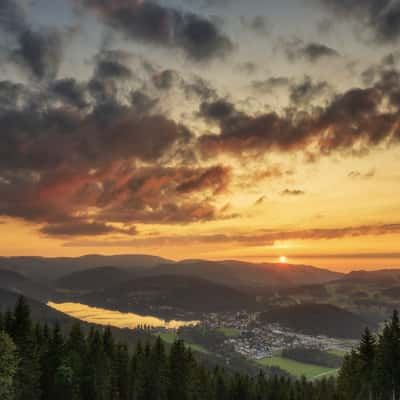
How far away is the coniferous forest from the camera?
62312 millimetres

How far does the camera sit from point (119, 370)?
88062mm

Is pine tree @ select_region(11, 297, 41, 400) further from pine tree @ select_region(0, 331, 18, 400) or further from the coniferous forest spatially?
pine tree @ select_region(0, 331, 18, 400)

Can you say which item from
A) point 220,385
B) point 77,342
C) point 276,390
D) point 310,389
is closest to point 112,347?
point 77,342

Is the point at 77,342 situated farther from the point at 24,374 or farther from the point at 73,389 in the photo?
the point at 24,374

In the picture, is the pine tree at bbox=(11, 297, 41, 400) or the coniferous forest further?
the pine tree at bbox=(11, 297, 41, 400)

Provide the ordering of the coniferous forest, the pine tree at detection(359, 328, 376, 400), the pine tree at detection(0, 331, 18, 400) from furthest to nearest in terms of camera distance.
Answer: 1. the pine tree at detection(359, 328, 376, 400)
2. the coniferous forest
3. the pine tree at detection(0, 331, 18, 400)

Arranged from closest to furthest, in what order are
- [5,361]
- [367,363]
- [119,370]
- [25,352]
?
[5,361]
[367,363]
[25,352]
[119,370]

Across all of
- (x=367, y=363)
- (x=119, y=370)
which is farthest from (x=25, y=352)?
(x=367, y=363)

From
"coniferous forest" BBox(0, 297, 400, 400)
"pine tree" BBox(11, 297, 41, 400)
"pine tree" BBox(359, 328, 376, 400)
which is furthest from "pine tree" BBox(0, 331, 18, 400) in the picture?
"pine tree" BBox(359, 328, 376, 400)

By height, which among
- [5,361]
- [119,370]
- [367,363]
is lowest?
[119,370]

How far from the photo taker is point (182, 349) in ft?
280

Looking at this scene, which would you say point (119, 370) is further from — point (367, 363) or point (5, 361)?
point (367, 363)

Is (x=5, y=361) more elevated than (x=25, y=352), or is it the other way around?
(x=5, y=361)

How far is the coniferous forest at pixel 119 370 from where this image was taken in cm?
6231
